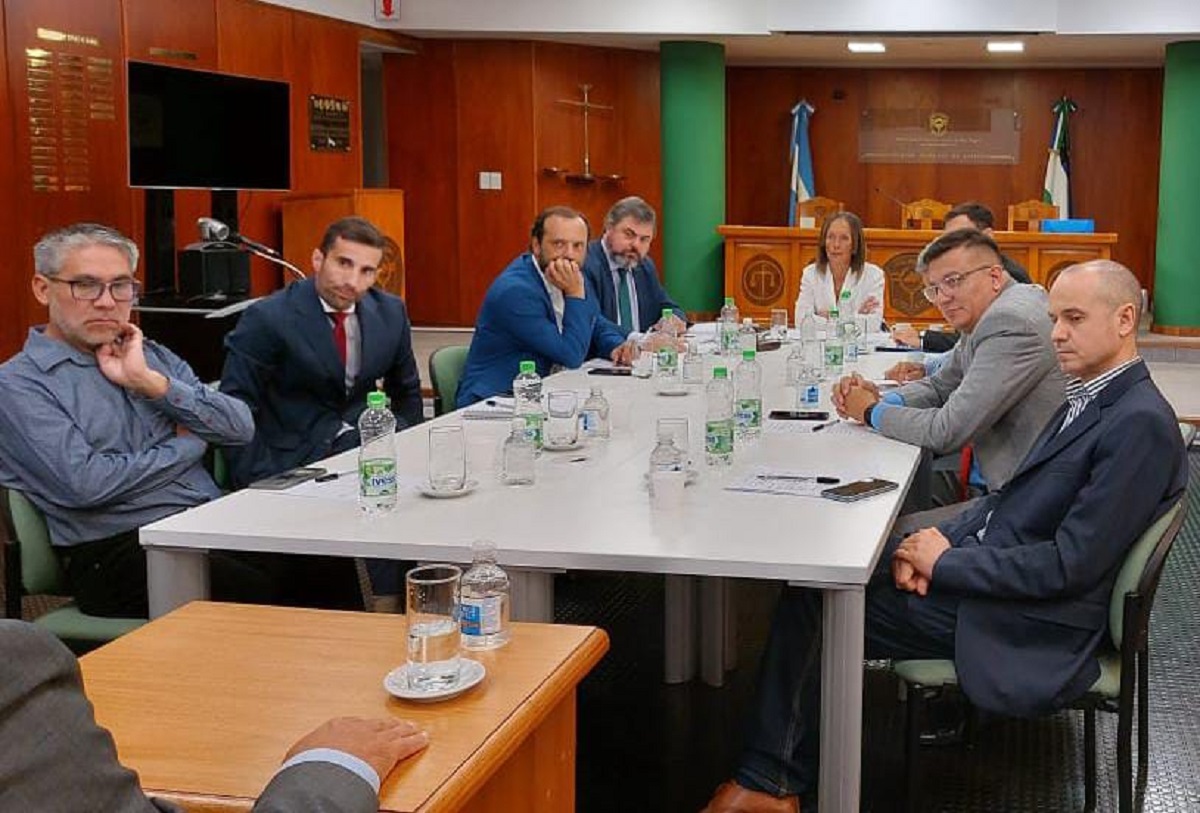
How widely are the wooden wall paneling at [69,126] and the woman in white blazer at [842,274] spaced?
3.71 meters

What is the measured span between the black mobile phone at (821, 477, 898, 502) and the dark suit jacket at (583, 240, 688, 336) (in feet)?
9.11

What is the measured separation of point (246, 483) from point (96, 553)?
863mm

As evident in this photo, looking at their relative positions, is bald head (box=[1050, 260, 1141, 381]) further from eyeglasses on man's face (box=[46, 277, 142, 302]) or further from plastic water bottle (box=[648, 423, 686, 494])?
eyeglasses on man's face (box=[46, 277, 142, 302])

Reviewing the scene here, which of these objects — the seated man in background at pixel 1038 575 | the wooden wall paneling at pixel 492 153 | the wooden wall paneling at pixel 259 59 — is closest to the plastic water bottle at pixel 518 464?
the seated man in background at pixel 1038 575

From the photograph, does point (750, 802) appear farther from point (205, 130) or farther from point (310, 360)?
point (205, 130)

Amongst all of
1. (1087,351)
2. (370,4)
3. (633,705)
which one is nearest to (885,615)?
(1087,351)

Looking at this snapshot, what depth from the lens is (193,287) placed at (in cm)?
711

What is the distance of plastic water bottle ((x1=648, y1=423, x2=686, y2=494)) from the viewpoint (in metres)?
→ 2.93

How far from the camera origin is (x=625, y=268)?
648cm

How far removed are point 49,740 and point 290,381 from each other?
3051 millimetres

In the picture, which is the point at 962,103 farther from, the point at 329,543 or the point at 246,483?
the point at 329,543

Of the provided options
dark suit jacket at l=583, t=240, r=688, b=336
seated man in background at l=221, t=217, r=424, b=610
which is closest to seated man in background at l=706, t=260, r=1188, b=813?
seated man in background at l=221, t=217, r=424, b=610

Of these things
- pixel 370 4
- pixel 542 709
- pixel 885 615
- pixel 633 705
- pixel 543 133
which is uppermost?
pixel 370 4

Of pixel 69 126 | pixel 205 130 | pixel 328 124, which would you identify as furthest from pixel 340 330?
pixel 328 124
